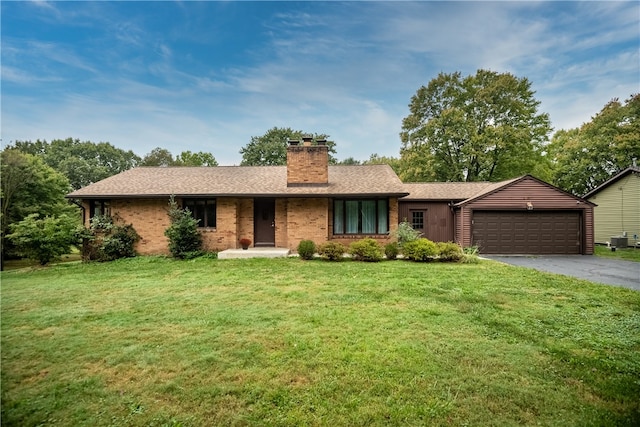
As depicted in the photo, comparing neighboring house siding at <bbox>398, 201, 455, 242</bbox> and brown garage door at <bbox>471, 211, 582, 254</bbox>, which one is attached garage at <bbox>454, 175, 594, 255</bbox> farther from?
neighboring house siding at <bbox>398, 201, 455, 242</bbox>

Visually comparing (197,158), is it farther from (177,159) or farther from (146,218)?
(146,218)

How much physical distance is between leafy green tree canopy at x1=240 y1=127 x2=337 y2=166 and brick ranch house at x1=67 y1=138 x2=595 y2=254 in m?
21.3

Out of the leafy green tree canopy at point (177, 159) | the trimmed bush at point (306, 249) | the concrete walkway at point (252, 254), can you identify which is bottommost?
the concrete walkway at point (252, 254)

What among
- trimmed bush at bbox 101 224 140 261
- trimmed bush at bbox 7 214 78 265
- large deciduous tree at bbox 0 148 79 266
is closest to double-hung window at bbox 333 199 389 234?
trimmed bush at bbox 101 224 140 261

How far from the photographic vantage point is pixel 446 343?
4008 millimetres

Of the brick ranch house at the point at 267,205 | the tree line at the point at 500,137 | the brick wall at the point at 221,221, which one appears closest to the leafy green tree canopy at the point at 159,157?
the tree line at the point at 500,137

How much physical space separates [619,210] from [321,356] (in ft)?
75.7

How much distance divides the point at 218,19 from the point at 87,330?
9804 millimetres

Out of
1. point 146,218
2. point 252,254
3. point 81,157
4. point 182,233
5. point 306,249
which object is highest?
point 81,157

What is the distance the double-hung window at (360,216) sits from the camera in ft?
43.9

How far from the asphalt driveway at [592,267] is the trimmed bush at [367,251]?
17.7 ft

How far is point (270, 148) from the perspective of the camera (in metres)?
35.3

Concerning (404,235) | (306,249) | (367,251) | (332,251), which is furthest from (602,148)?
(306,249)

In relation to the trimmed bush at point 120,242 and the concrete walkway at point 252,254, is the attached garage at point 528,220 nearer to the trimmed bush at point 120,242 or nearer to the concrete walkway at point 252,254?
the concrete walkway at point 252,254
